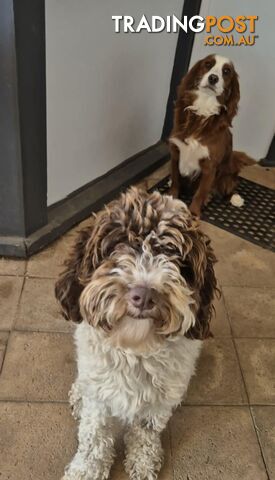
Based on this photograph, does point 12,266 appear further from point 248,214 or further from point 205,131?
point 248,214

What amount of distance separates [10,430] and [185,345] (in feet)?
2.84

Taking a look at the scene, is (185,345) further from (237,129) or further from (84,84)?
(237,129)

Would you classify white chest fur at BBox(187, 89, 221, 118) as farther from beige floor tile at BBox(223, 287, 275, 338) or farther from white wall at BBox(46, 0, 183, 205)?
beige floor tile at BBox(223, 287, 275, 338)

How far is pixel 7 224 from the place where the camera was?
2525mm

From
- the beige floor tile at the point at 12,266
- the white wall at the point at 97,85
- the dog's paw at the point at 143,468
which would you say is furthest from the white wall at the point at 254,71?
the dog's paw at the point at 143,468

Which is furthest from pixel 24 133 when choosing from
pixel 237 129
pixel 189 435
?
pixel 237 129

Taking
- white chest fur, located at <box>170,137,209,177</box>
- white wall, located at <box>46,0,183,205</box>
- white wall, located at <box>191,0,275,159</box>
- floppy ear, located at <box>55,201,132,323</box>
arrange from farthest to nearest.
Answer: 1. white wall, located at <box>191,0,275,159</box>
2. white chest fur, located at <box>170,137,209,177</box>
3. white wall, located at <box>46,0,183,205</box>
4. floppy ear, located at <box>55,201,132,323</box>

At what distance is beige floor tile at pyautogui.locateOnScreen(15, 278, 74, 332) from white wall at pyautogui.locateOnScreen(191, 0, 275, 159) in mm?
2162

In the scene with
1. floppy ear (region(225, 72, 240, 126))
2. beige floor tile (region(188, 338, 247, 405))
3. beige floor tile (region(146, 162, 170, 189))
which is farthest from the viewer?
beige floor tile (region(146, 162, 170, 189))

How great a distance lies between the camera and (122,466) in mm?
1767

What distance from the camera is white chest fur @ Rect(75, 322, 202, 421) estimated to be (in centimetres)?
146

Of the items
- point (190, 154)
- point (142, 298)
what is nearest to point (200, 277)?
→ point (142, 298)

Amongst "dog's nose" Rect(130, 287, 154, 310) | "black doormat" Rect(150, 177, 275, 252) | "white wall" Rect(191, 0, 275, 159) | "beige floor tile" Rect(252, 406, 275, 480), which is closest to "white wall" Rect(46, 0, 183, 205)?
"white wall" Rect(191, 0, 275, 159)

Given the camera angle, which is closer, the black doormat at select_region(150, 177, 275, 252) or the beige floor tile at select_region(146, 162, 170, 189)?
the black doormat at select_region(150, 177, 275, 252)
